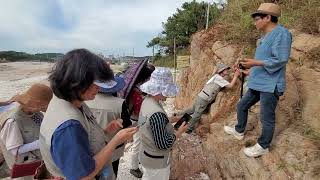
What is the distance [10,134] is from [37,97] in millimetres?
378

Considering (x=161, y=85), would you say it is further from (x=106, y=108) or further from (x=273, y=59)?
(x=273, y=59)

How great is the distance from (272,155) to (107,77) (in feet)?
9.11

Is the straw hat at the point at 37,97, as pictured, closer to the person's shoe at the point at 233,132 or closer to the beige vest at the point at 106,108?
the beige vest at the point at 106,108

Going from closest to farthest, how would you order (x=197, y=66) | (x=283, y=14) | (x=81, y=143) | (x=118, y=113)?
(x=81, y=143), (x=118, y=113), (x=283, y=14), (x=197, y=66)

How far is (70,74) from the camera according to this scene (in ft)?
5.93

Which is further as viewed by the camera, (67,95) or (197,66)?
(197,66)

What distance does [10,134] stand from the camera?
9.44 ft

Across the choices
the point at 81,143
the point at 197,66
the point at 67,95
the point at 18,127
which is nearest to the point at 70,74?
the point at 67,95

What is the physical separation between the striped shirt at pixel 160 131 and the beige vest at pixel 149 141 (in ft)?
0.13

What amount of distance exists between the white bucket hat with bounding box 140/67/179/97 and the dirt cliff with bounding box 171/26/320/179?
1.68 metres

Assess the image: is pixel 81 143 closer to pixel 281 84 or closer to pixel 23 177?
pixel 23 177

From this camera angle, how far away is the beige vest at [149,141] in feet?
9.67

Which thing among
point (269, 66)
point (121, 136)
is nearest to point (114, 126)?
point (121, 136)

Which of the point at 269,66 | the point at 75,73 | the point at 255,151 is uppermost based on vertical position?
the point at 75,73
